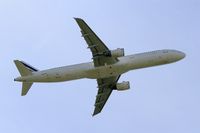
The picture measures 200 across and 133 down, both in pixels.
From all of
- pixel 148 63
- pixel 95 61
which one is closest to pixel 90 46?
pixel 95 61

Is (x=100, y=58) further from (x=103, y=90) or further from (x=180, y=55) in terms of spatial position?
(x=180, y=55)

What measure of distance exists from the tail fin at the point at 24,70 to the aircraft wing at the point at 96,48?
1105cm

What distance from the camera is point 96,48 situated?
9962cm

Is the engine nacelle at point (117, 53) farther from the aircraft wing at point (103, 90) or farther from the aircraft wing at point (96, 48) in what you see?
the aircraft wing at point (103, 90)

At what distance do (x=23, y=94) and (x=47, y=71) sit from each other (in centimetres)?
601

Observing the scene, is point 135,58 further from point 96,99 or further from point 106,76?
point 96,99

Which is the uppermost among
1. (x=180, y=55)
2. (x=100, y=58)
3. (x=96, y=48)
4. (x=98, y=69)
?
(x=96, y=48)

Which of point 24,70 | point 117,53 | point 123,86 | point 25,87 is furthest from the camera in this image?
point 123,86

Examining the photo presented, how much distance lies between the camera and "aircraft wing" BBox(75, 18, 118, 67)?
96188 millimetres

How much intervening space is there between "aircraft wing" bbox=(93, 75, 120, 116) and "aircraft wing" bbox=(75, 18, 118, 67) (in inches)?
356

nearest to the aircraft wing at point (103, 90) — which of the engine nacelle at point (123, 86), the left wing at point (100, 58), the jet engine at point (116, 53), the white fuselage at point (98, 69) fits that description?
the left wing at point (100, 58)

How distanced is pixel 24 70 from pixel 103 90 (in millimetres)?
16275

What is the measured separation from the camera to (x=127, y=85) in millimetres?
108750

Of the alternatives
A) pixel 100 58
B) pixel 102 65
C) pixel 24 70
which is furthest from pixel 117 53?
pixel 24 70
